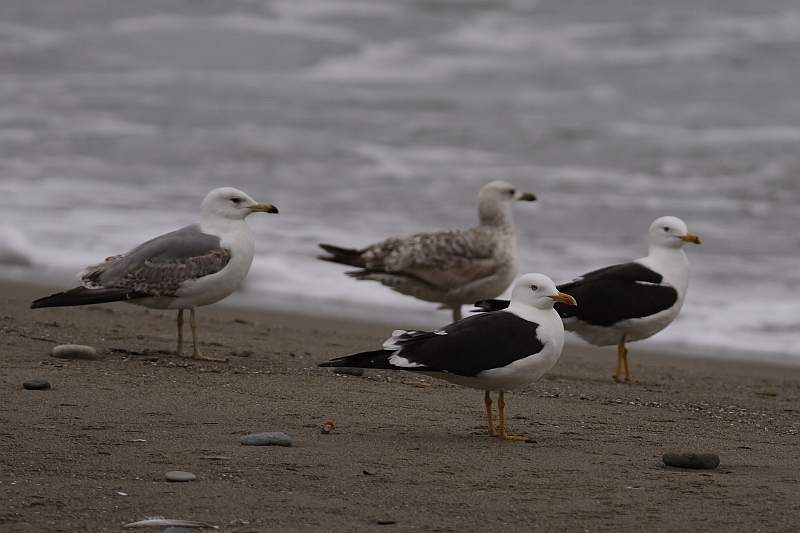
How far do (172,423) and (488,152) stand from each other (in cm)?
1231

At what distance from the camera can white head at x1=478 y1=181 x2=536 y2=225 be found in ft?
31.0

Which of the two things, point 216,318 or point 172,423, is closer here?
point 172,423

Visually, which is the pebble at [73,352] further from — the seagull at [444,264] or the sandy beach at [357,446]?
the seagull at [444,264]

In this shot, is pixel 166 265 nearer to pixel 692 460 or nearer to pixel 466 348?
pixel 466 348

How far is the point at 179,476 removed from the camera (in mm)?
4402

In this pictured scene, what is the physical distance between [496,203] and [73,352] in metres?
4.01

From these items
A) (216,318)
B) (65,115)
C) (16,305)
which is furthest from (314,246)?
(65,115)

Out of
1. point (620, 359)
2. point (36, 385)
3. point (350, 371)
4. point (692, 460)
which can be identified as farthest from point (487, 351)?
point (620, 359)

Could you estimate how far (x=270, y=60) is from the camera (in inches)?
995

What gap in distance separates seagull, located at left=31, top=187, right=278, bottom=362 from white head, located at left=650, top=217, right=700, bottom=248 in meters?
2.69

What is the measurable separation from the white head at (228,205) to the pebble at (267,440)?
2.47 meters

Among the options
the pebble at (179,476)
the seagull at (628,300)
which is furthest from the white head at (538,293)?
the seagull at (628,300)

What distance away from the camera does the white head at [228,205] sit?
23.6ft

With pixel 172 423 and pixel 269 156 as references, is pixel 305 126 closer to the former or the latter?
pixel 269 156
